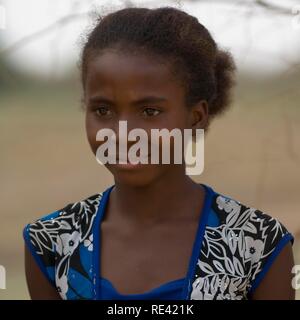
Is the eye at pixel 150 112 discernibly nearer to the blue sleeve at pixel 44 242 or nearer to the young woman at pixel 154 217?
the young woman at pixel 154 217

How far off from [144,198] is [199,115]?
7.7 inches

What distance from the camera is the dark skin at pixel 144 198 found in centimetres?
126

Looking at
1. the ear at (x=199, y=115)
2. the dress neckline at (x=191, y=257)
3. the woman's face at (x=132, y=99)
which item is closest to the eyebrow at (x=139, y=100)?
the woman's face at (x=132, y=99)

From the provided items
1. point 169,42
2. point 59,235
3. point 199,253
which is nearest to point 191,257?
point 199,253

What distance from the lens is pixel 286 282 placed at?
4.47 feet

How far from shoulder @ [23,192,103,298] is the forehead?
27cm

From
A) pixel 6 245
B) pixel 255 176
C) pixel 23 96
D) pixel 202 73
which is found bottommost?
pixel 6 245

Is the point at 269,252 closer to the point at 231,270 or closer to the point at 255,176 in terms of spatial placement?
the point at 231,270

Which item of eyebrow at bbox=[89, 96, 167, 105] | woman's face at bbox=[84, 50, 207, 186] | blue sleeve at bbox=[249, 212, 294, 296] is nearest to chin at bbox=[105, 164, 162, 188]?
woman's face at bbox=[84, 50, 207, 186]

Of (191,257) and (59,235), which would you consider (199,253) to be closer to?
(191,257)

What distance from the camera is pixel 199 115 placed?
1.39 metres

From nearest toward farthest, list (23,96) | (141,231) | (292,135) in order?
(141,231)
(292,135)
(23,96)

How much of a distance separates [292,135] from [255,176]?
213mm
